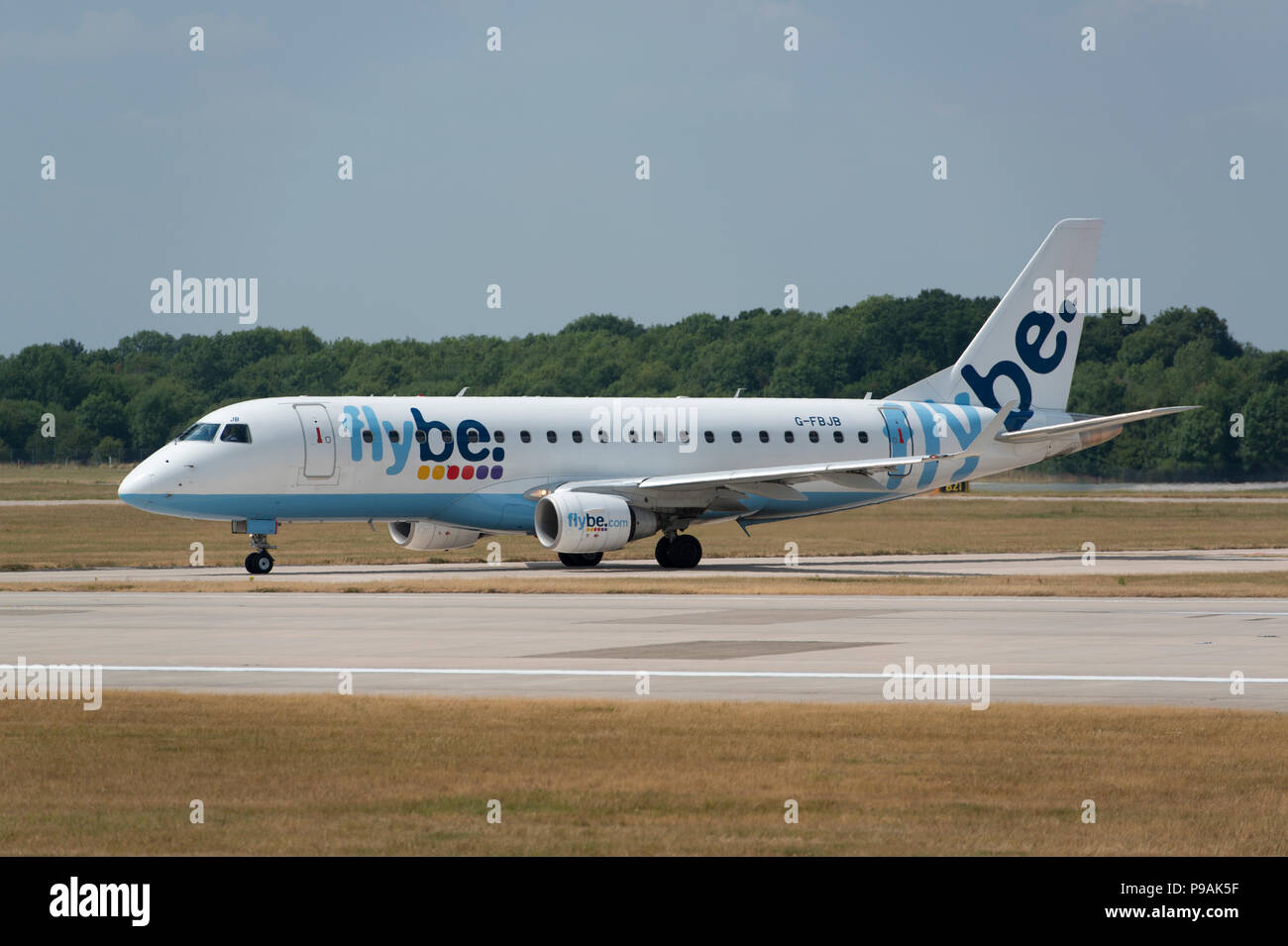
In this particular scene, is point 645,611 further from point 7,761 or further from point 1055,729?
point 7,761

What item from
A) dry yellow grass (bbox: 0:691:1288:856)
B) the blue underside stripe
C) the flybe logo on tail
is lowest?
dry yellow grass (bbox: 0:691:1288:856)

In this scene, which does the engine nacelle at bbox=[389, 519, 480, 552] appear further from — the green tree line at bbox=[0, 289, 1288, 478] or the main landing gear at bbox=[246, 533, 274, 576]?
the green tree line at bbox=[0, 289, 1288, 478]

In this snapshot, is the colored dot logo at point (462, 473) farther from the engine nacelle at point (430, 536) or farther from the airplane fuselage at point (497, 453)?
the engine nacelle at point (430, 536)

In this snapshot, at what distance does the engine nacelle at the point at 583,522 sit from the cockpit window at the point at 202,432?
8162 millimetres

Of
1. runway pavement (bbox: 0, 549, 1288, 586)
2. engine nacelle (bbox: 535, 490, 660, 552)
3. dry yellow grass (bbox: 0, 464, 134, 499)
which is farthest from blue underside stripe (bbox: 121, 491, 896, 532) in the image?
dry yellow grass (bbox: 0, 464, 134, 499)

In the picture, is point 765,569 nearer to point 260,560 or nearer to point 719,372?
point 260,560

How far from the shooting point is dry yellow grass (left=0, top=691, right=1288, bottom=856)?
12.7 m

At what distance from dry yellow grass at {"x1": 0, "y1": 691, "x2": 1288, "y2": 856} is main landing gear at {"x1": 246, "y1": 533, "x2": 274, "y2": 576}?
Result: 75.4ft

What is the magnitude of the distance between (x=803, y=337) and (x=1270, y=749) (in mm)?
160760

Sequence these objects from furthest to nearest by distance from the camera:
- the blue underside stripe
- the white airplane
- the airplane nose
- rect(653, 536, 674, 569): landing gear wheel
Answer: rect(653, 536, 674, 569): landing gear wheel → the white airplane → the blue underside stripe → the airplane nose

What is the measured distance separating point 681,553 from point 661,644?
2155 centimetres

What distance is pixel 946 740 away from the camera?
669 inches

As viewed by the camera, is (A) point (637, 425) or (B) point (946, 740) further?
(A) point (637, 425)
